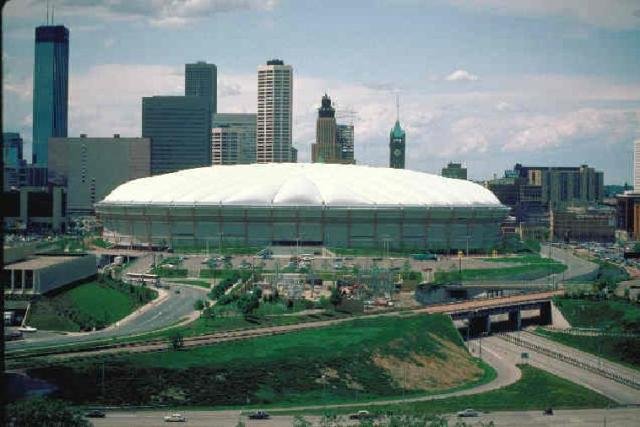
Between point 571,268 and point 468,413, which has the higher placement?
point 571,268

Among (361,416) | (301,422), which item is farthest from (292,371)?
(301,422)

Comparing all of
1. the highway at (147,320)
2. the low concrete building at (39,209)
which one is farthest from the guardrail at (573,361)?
the low concrete building at (39,209)

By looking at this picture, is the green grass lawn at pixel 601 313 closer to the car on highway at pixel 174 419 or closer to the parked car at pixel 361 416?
the parked car at pixel 361 416

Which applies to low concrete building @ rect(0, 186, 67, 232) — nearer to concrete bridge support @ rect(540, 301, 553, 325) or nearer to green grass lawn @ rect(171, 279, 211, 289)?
green grass lawn @ rect(171, 279, 211, 289)

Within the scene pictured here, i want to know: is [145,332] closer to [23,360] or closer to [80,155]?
[23,360]

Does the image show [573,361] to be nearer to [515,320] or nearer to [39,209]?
[515,320]
